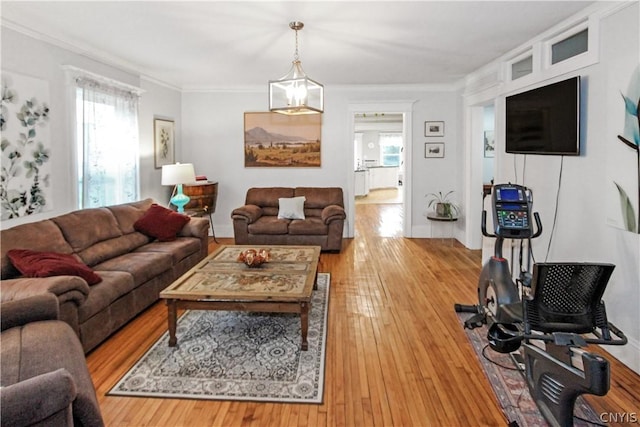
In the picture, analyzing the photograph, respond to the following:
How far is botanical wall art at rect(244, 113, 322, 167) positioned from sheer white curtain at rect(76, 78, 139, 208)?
2.08 m

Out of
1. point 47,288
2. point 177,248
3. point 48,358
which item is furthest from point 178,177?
point 48,358

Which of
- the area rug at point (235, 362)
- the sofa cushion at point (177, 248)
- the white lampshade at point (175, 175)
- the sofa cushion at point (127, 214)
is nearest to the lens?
the area rug at point (235, 362)

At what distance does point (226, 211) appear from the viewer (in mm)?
7316

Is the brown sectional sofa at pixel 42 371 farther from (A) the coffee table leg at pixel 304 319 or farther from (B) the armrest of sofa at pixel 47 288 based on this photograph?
(A) the coffee table leg at pixel 304 319

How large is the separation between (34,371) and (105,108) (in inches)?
144

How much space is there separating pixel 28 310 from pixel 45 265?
2.32 ft

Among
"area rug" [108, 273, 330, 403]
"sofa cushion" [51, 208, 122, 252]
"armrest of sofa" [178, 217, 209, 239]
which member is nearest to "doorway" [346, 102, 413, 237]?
"armrest of sofa" [178, 217, 209, 239]

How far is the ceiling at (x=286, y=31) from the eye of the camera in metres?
3.23

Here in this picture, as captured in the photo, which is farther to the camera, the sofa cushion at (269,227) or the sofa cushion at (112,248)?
the sofa cushion at (269,227)

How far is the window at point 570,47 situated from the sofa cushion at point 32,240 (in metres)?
4.60

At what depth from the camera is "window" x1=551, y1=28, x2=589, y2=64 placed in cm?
345

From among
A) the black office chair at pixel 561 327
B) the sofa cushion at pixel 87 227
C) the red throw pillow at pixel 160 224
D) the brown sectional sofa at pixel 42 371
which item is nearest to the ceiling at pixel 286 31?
the sofa cushion at pixel 87 227

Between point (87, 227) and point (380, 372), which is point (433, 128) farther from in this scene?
point (87, 227)

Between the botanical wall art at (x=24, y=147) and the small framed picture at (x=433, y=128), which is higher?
the small framed picture at (x=433, y=128)
